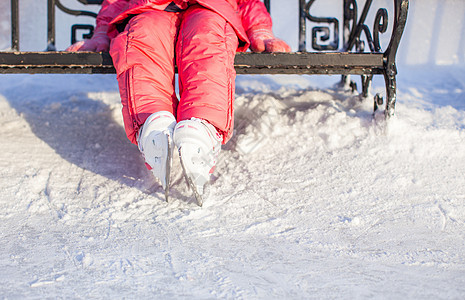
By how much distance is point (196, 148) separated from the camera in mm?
1757

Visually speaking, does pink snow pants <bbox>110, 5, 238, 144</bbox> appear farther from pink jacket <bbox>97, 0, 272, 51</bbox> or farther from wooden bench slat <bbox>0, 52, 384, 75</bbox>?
wooden bench slat <bbox>0, 52, 384, 75</bbox>

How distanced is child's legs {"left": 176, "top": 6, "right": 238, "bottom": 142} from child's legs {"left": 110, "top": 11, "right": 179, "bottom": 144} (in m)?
0.06

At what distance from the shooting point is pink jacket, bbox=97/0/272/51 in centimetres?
216

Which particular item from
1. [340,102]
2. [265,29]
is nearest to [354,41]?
[340,102]

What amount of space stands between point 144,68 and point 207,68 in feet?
0.81

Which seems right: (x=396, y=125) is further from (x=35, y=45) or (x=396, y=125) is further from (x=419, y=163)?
(x=35, y=45)

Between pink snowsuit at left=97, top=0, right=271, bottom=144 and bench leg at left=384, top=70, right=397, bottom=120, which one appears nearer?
pink snowsuit at left=97, top=0, right=271, bottom=144

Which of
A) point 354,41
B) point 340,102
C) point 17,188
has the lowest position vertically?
point 17,188

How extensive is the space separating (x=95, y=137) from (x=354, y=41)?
1610 millimetres

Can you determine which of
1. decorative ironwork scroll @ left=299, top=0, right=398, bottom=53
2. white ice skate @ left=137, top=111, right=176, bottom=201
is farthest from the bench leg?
white ice skate @ left=137, top=111, right=176, bottom=201

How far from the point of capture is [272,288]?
1.35 meters

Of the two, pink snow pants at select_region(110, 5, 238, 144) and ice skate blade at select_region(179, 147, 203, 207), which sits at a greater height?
pink snow pants at select_region(110, 5, 238, 144)

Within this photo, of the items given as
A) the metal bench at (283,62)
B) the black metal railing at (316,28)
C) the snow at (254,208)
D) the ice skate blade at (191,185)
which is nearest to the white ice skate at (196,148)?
the ice skate blade at (191,185)

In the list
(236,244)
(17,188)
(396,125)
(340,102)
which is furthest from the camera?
(340,102)
